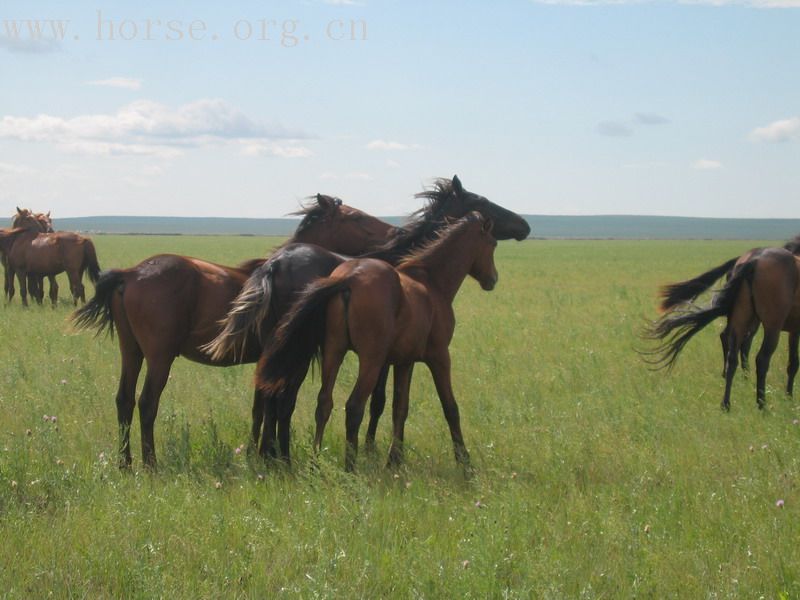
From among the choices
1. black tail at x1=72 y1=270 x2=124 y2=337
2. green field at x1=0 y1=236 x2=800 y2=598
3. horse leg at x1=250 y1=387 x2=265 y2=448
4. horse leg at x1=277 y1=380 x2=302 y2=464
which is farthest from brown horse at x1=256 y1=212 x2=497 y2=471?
black tail at x1=72 y1=270 x2=124 y2=337

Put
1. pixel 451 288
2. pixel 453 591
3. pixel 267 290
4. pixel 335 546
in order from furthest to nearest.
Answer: pixel 451 288 < pixel 267 290 < pixel 335 546 < pixel 453 591

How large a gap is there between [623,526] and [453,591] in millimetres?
1326

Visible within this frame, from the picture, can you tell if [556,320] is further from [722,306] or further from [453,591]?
[453,591]

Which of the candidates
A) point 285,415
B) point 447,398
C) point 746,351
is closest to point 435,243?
point 447,398

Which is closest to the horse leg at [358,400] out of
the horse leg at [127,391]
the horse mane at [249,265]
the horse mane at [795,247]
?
the horse leg at [127,391]

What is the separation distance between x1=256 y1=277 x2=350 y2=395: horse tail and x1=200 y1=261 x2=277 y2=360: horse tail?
23cm

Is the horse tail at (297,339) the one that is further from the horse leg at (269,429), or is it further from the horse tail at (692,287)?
the horse tail at (692,287)

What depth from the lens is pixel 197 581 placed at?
4.44 meters

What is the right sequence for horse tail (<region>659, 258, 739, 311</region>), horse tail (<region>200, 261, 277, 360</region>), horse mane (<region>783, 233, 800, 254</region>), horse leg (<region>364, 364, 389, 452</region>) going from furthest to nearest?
horse mane (<region>783, 233, 800, 254</region>) < horse tail (<region>659, 258, 739, 311</region>) < horse leg (<region>364, 364, 389, 452</region>) < horse tail (<region>200, 261, 277, 360</region>)

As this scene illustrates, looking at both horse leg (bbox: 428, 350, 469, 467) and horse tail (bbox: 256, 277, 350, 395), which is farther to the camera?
horse leg (bbox: 428, 350, 469, 467)

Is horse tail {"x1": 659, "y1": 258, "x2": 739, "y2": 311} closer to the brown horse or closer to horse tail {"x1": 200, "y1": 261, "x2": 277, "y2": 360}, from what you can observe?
the brown horse

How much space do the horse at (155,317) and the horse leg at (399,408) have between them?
115 cm

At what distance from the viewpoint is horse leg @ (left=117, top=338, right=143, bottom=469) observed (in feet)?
21.6

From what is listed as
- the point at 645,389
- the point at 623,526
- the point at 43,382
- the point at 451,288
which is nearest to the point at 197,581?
the point at 623,526
